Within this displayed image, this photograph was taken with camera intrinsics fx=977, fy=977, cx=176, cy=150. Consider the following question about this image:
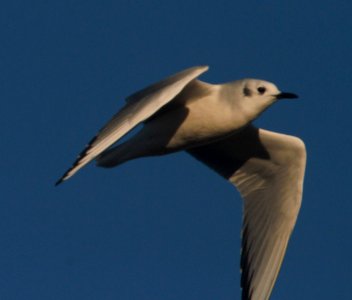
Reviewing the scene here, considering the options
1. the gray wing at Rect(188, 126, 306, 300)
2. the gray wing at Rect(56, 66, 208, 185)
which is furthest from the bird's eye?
the gray wing at Rect(188, 126, 306, 300)

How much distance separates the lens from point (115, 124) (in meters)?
7.90

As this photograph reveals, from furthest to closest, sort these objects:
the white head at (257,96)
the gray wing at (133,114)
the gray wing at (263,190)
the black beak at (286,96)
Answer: the gray wing at (263,190) < the white head at (257,96) < the black beak at (286,96) < the gray wing at (133,114)

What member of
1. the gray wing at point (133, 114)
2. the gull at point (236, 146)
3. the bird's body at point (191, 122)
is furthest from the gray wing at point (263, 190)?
the gray wing at point (133, 114)

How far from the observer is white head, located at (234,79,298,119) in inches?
344

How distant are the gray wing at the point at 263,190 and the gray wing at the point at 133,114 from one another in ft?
5.55

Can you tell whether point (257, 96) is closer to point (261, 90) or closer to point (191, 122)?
point (261, 90)

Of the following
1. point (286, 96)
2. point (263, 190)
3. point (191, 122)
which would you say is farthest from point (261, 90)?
point (263, 190)

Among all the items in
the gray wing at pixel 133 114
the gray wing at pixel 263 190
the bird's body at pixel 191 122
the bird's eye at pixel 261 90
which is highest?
the gray wing at pixel 133 114

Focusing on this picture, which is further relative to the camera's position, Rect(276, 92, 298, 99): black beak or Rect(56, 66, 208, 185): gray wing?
Rect(276, 92, 298, 99): black beak

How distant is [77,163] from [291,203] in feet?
9.90

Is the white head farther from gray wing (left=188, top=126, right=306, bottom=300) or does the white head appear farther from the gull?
gray wing (left=188, top=126, right=306, bottom=300)

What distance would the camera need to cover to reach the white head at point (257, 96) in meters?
8.73

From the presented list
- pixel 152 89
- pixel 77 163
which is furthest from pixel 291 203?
pixel 77 163

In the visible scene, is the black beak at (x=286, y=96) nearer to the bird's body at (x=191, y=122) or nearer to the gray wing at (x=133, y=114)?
the bird's body at (x=191, y=122)
